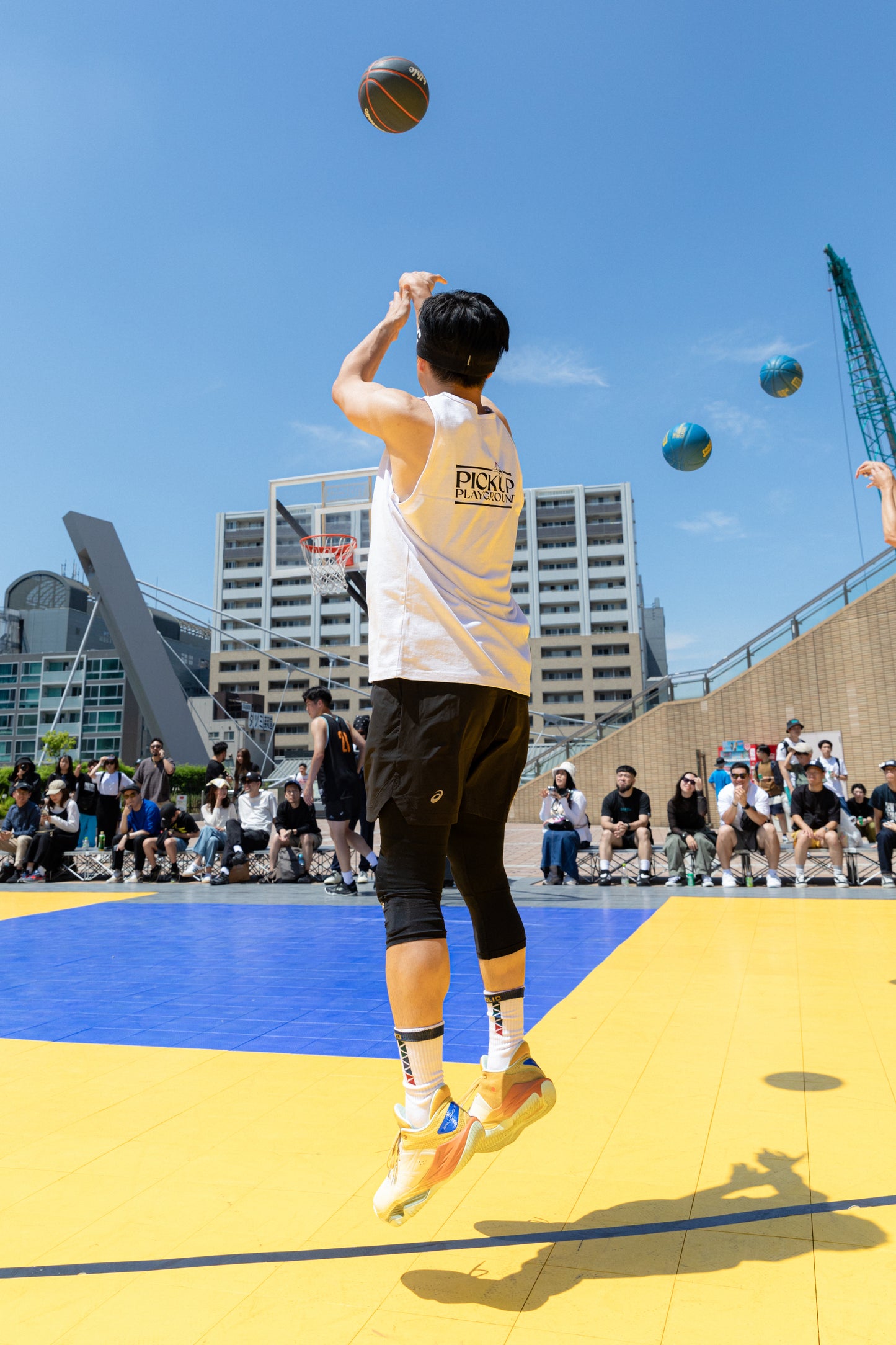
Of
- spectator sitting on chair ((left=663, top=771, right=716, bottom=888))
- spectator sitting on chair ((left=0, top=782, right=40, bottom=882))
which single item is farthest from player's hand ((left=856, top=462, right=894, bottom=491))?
spectator sitting on chair ((left=0, top=782, right=40, bottom=882))

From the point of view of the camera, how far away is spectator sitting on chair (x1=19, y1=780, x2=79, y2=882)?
11.4m

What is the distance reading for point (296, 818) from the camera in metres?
10.9

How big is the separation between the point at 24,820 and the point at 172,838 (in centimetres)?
→ 210

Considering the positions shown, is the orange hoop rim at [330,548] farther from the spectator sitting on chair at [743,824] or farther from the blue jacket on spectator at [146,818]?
the spectator sitting on chair at [743,824]

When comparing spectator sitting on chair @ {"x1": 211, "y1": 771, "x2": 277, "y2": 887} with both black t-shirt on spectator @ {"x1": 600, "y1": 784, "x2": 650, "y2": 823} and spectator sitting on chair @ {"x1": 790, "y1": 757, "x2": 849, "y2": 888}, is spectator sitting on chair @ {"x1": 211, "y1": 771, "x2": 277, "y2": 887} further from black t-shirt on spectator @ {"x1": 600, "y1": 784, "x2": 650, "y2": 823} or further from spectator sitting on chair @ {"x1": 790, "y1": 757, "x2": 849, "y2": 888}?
spectator sitting on chair @ {"x1": 790, "y1": 757, "x2": 849, "y2": 888}

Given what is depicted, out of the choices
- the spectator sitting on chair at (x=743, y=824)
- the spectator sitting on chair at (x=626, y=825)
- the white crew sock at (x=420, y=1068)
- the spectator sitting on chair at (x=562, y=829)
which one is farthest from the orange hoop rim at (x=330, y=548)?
the white crew sock at (x=420, y=1068)

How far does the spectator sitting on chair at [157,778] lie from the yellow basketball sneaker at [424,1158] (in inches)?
420

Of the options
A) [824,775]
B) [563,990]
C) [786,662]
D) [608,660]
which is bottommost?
[563,990]

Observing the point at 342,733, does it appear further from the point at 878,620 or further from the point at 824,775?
the point at 878,620

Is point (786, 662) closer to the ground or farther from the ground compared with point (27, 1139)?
farther from the ground

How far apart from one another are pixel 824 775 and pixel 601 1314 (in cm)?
933

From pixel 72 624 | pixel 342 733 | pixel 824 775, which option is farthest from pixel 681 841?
pixel 72 624

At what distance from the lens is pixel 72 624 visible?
87.2 m

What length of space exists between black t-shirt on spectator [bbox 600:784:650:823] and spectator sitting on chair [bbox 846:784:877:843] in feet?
12.4
